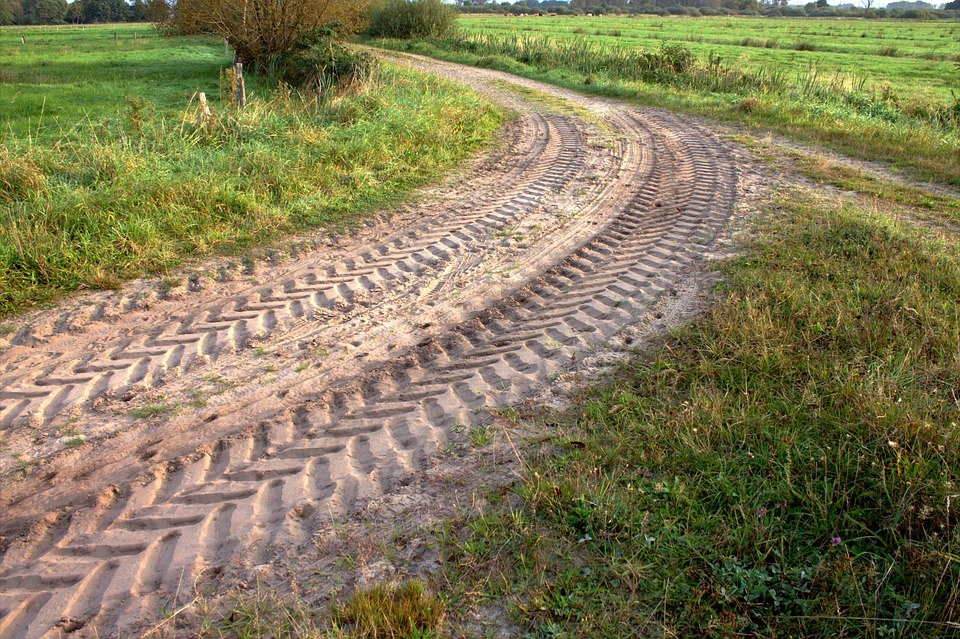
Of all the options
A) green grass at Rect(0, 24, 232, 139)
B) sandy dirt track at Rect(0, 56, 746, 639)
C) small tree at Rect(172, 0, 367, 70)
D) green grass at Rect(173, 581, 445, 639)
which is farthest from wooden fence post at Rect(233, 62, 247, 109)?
green grass at Rect(173, 581, 445, 639)

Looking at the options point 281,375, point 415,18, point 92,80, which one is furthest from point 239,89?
point 415,18

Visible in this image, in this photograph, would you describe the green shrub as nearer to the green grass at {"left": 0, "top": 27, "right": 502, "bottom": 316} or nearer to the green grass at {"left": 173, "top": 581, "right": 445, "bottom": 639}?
the green grass at {"left": 0, "top": 27, "right": 502, "bottom": 316}

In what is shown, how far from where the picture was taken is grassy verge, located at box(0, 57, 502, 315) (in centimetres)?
518

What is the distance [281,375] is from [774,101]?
1302 centimetres

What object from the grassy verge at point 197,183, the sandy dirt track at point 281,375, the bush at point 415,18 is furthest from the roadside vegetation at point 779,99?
the bush at point 415,18

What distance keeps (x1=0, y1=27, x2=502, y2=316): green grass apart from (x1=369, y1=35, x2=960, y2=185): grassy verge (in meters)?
5.30

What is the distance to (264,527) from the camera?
2793mm

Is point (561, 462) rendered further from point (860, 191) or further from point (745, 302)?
point (860, 191)

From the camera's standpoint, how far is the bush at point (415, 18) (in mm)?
30625

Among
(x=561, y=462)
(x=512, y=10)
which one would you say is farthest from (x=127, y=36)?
(x=512, y=10)

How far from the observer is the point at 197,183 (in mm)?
Answer: 6410

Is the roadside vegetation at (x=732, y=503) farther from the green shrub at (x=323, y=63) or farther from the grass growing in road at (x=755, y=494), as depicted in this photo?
the green shrub at (x=323, y=63)

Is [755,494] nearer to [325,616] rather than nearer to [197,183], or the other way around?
[325,616]

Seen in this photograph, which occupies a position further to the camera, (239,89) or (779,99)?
(779,99)
